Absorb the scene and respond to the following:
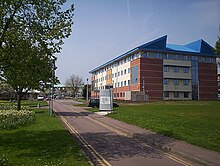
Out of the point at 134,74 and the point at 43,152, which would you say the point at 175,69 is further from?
the point at 43,152

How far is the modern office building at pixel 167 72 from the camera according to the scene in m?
68.3

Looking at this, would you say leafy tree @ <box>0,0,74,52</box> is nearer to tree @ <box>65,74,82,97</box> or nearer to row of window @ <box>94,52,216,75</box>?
row of window @ <box>94,52,216,75</box>

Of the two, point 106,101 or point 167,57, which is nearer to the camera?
point 106,101

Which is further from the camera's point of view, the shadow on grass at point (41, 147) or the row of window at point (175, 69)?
the row of window at point (175, 69)

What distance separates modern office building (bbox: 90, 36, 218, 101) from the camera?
68312mm

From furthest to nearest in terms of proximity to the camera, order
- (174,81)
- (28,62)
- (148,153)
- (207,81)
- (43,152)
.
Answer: (207,81) → (174,81) → (28,62) → (148,153) → (43,152)

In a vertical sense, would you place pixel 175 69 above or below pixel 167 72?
above

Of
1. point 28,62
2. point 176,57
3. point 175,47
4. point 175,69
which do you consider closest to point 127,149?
point 28,62

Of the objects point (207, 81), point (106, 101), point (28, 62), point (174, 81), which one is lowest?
point (106, 101)

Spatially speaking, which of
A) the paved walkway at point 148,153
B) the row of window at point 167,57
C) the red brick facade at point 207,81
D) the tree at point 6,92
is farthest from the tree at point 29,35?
the tree at point 6,92

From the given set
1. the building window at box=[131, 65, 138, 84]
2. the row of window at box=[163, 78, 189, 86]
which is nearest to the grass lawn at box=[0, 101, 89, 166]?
the building window at box=[131, 65, 138, 84]

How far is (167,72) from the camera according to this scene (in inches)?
2805

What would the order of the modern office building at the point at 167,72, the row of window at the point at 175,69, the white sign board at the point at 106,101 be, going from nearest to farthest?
the white sign board at the point at 106,101 < the modern office building at the point at 167,72 < the row of window at the point at 175,69

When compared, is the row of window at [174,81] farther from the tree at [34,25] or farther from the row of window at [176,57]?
the tree at [34,25]
